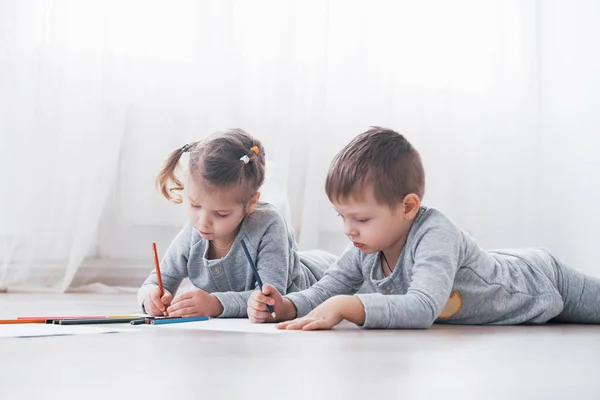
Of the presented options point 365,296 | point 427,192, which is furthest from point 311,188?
point 365,296

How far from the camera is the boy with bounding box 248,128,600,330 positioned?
1.14 m

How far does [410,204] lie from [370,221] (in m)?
0.07

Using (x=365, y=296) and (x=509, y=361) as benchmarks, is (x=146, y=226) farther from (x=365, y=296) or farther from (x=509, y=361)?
(x=509, y=361)

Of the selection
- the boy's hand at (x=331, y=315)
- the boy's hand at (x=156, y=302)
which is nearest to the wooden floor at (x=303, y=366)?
the boy's hand at (x=331, y=315)

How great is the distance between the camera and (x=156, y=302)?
4.46 ft

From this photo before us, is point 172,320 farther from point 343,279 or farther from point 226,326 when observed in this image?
point 343,279

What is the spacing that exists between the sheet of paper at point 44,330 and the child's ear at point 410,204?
48 cm

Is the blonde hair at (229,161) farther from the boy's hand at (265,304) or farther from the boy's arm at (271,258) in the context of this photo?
the boy's hand at (265,304)

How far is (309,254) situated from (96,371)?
3.62ft

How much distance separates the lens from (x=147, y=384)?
627mm

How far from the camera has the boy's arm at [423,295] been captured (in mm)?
1129

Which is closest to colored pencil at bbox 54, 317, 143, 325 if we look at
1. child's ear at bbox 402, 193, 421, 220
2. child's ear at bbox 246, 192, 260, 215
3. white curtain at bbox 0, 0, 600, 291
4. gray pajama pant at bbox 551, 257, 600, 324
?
child's ear at bbox 246, 192, 260, 215

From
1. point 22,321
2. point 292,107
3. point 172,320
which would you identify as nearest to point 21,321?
point 22,321

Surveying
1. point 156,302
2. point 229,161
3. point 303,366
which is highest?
point 229,161
